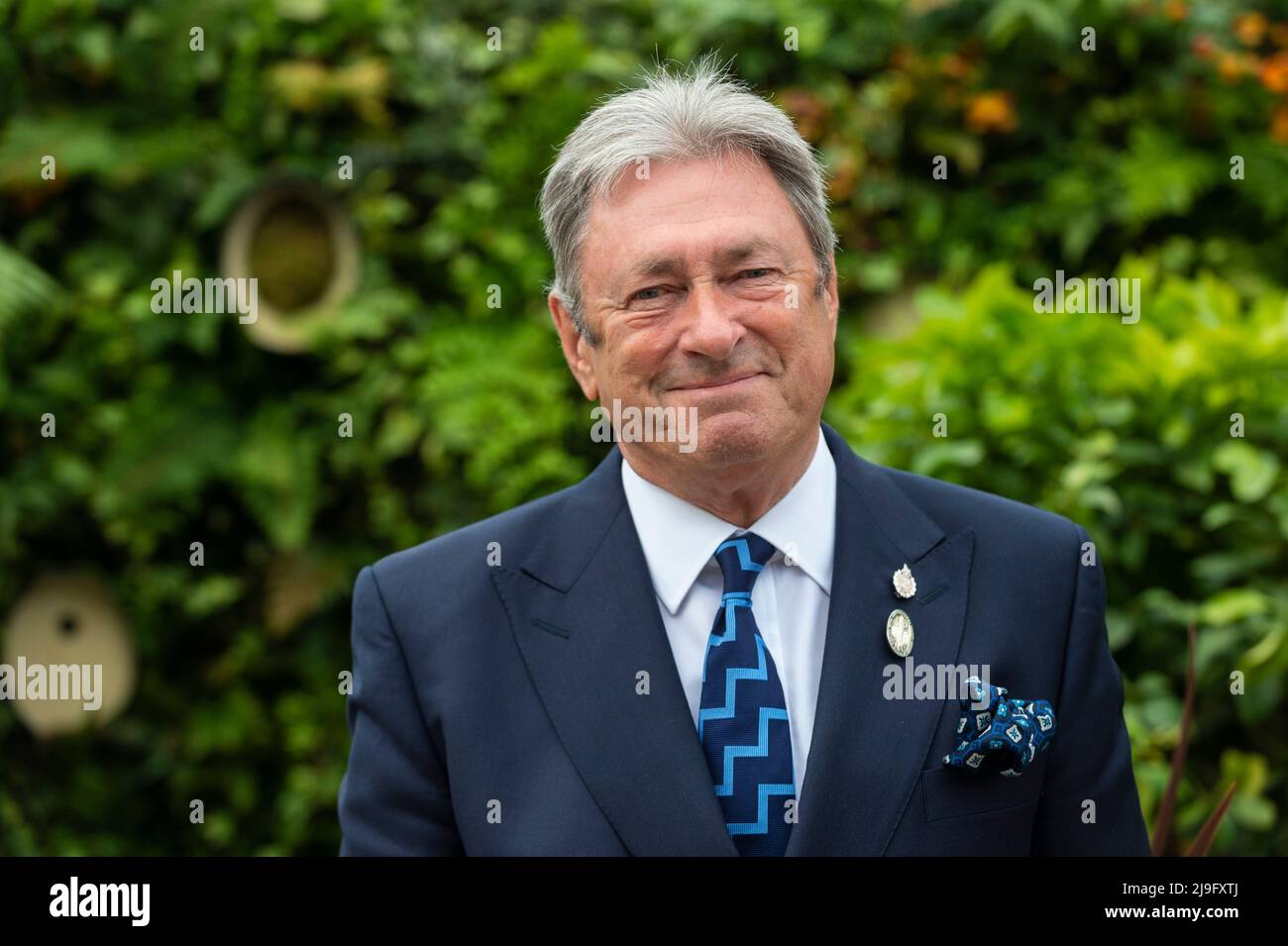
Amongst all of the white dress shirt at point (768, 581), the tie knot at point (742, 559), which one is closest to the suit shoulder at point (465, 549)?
the white dress shirt at point (768, 581)

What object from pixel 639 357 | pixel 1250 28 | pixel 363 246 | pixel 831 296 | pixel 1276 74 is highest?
pixel 1250 28

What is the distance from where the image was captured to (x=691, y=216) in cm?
209

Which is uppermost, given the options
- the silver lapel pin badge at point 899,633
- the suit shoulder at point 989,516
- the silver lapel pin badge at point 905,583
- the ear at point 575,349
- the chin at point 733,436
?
the ear at point 575,349

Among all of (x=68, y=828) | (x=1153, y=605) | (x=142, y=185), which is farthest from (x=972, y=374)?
(x=68, y=828)

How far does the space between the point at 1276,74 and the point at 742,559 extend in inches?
145

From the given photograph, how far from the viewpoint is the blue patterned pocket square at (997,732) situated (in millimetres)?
2076

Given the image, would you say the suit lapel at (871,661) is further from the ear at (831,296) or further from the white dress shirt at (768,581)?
the ear at (831,296)

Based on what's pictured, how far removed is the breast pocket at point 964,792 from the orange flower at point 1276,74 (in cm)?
366

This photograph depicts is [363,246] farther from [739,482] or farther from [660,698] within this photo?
[660,698]

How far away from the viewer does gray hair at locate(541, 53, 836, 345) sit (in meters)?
2.15

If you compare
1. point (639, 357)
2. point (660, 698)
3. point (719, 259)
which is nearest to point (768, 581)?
point (660, 698)

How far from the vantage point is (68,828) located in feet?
16.9

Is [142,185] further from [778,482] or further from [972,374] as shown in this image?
[778,482]

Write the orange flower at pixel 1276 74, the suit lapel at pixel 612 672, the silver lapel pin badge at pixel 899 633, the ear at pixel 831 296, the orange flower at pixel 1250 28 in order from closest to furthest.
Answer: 1. the suit lapel at pixel 612 672
2. the silver lapel pin badge at pixel 899 633
3. the ear at pixel 831 296
4. the orange flower at pixel 1276 74
5. the orange flower at pixel 1250 28
